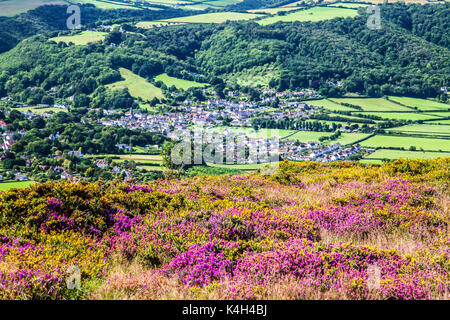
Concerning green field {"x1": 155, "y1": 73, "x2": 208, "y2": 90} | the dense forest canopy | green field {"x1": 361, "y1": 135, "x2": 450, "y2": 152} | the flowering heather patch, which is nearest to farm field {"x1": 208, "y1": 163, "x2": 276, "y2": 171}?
green field {"x1": 361, "y1": 135, "x2": 450, "y2": 152}

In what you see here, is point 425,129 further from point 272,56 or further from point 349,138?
point 272,56

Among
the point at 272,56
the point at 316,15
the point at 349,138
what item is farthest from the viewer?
the point at 316,15

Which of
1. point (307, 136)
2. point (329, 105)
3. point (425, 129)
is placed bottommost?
point (307, 136)

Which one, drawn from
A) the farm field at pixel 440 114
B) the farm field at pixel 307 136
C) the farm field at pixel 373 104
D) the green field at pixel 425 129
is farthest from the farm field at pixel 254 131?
the farm field at pixel 440 114

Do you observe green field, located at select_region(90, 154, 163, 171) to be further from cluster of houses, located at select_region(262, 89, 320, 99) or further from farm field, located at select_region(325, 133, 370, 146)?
cluster of houses, located at select_region(262, 89, 320, 99)

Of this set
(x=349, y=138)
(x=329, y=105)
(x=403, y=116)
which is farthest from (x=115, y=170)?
(x=329, y=105)

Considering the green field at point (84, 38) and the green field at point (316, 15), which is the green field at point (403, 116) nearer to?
the green field at point (316, 15)
